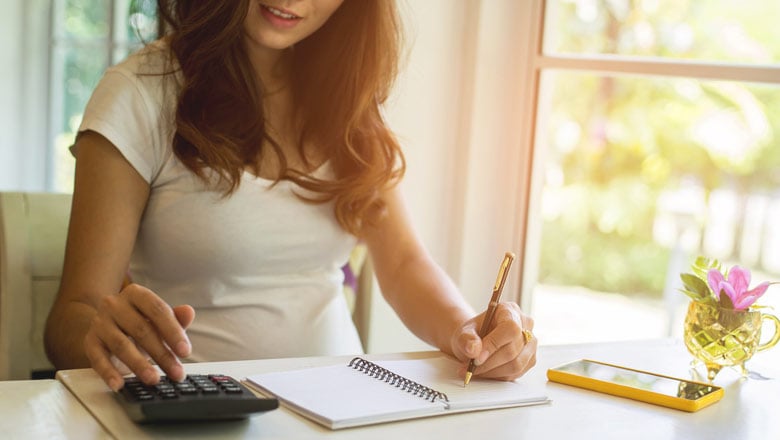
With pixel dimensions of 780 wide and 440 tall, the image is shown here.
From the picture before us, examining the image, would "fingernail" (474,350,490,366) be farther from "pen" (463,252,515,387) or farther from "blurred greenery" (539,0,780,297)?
"blurred greenery" (539,0,780,297)

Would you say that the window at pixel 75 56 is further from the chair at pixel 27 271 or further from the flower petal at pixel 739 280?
the flower petal at pixel 739 280

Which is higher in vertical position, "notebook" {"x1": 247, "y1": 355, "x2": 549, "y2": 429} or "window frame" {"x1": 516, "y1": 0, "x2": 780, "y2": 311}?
"window frame" {"x1": 516, "y1": 0, "x2": 780, "y2": 311}

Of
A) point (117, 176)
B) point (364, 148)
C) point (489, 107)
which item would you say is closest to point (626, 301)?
point (489, 107)

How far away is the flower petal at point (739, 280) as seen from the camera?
4.35 feet

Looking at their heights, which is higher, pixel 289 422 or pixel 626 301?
pixel 289 422

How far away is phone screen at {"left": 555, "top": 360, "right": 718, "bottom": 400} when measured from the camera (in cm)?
122

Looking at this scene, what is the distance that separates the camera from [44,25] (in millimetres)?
3691

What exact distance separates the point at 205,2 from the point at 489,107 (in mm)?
1091

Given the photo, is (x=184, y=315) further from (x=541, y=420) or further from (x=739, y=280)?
(x=739, y=280)

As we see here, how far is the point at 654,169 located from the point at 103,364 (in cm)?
517

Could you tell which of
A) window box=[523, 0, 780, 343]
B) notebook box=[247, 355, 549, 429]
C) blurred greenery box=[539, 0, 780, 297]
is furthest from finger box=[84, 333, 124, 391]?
blurred greenery box=[539, 0, 780, 297]

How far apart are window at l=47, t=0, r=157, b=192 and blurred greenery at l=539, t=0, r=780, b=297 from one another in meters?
2.30

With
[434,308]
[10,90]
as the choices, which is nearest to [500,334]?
[434,308]

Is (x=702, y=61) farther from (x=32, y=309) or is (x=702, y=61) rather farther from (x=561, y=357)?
(x=32, y=309)
